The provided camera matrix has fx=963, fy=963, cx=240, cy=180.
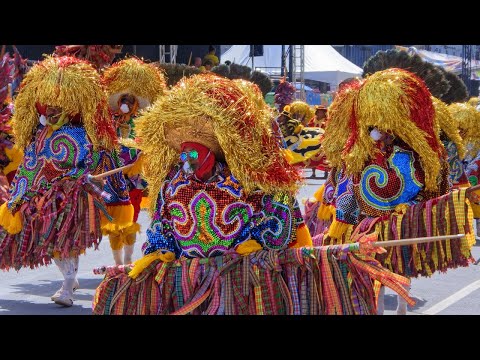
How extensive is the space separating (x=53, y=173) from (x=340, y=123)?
2154 millimetres

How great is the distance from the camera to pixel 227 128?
4531 millimetres

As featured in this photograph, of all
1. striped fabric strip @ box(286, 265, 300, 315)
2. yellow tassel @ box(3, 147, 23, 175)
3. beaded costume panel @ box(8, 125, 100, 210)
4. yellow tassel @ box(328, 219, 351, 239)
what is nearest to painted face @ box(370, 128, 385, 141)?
yellow tassel @ box(328, 219, 351, 239)

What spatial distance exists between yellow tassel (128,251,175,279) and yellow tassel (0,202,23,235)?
2.66 m

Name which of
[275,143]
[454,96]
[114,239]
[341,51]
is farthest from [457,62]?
[275,143]

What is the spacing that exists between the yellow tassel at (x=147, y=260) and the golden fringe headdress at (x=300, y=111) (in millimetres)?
14335

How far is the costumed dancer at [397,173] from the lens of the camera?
6074mm

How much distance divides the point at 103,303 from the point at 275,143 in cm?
113

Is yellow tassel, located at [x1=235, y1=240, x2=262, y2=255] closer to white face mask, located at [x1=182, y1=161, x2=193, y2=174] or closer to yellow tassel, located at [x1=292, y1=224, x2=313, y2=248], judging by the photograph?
yellow tassel, located at [x1=292, y1=224, x2=313, y2=248]

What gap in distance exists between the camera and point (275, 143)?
4688 millimetres

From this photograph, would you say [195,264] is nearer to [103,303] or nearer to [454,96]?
[103,303]

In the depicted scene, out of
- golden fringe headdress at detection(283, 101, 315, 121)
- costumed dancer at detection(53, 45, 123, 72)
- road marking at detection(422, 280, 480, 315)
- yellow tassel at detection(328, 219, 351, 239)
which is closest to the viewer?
yellow tassel at detection(328, 219, 351, 239)

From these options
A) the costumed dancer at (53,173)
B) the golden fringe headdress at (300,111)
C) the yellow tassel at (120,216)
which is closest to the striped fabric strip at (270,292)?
the costumed dancer at (53,173)

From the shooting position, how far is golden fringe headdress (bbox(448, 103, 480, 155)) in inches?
456
